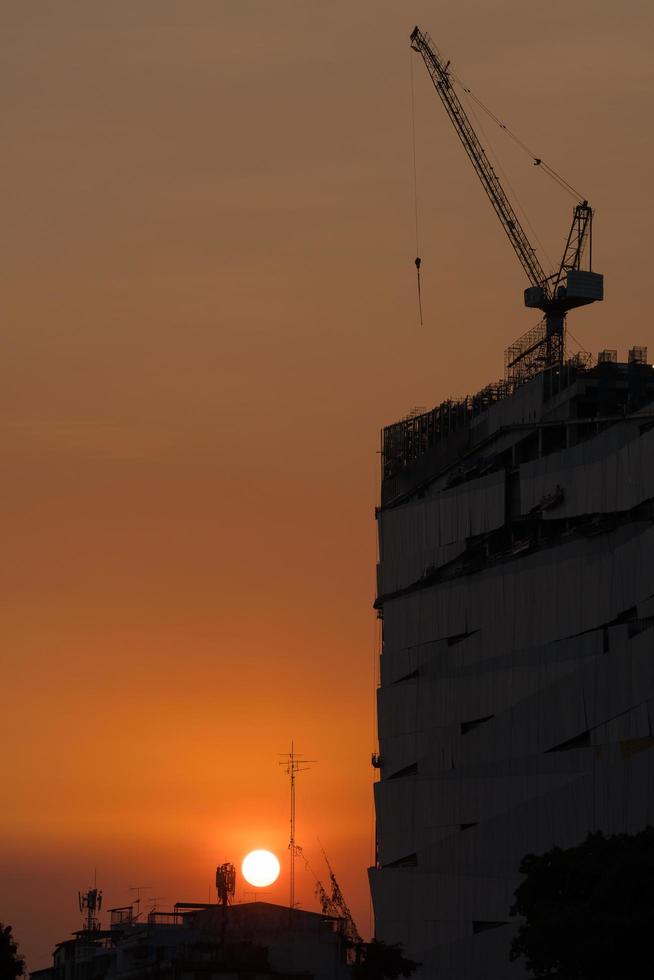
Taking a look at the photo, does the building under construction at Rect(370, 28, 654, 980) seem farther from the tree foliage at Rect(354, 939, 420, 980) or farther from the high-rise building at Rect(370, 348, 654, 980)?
the tree foliage at Rect(354, 939, 420, 980)

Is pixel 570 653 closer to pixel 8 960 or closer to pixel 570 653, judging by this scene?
pixel 570 653

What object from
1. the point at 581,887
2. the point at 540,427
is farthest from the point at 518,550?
the point at 581,887

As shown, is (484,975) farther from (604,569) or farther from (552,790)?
(604,569)

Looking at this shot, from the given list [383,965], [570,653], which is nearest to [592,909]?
[383,965]

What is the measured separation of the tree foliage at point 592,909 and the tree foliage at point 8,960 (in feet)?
197

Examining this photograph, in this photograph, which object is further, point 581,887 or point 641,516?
point 641,516

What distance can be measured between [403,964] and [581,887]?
56.2 meters

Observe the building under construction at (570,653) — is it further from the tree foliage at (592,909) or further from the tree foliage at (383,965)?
the tree foliage at (592,909)

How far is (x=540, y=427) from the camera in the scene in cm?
19738

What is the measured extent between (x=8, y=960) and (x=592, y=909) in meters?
72.3

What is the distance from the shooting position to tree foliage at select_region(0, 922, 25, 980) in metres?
171

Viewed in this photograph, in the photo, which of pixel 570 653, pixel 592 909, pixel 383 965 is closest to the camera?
pixel 592 909

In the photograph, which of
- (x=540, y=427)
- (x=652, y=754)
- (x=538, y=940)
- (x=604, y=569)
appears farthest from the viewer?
(x=540, y=427)

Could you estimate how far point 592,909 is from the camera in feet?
370
